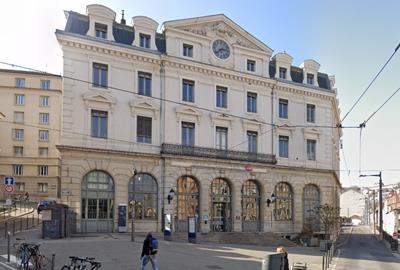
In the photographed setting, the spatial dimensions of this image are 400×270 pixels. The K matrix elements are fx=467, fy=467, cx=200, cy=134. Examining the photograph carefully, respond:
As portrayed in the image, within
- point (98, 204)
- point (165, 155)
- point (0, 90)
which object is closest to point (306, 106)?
point (165, 155)

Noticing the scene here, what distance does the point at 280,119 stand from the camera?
4328 cm

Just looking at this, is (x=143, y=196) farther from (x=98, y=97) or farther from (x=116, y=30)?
(x=116, y=30)

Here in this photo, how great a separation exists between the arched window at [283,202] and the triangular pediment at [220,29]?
12.5 m

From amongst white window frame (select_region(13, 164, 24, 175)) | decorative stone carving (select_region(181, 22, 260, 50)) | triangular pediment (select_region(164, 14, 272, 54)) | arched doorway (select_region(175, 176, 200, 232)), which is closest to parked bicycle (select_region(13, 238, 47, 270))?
arched doorway (select_region(175, 176, 200, 232))

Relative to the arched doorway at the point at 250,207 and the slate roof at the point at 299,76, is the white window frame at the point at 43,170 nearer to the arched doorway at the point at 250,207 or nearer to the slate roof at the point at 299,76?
the arched doorway at the point at 250,207

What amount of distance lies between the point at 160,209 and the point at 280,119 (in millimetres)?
14916

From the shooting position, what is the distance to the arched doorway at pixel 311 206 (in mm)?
43522

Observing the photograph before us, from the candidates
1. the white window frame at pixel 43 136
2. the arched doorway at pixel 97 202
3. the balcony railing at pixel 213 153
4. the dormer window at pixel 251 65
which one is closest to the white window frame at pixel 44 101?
the white window frame at pixel 43 136

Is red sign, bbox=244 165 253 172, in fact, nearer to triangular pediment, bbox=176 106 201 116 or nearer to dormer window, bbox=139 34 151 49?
triangular pediment, bbox=176 106 201 116

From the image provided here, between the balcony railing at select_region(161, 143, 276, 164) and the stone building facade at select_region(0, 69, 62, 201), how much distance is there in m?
33.5

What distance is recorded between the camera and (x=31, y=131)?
6594 cm

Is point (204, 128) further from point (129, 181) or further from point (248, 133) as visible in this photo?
point (129, 181)

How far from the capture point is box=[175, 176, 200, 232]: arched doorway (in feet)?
119

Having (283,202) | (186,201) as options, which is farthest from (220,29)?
(283,202)
